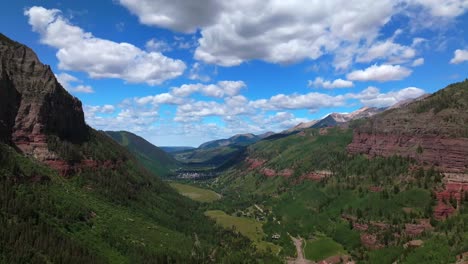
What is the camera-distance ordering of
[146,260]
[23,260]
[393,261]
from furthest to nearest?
[393,261] → [146,260] → [23,260]

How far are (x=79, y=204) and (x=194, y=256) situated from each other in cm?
5693

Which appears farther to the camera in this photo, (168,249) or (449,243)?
(168,249)

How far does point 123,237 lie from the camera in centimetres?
18975

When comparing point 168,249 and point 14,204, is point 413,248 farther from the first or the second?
point 14,204

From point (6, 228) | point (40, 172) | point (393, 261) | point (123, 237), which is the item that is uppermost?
point (40, 172)

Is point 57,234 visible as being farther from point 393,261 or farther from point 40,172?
point 393,261

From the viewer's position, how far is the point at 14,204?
15788 centimetres

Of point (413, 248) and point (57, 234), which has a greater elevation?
point (57, 234)

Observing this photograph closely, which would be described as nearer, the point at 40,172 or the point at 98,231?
the point at 98,231

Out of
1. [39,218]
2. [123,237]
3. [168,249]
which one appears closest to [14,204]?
[39,218]

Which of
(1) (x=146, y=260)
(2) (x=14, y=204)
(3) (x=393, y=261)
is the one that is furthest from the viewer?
(3) (x=393, y=261)

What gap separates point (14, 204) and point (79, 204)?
35.6m

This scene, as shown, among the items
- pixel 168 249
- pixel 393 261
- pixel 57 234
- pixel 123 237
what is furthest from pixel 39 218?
pixel 393 261

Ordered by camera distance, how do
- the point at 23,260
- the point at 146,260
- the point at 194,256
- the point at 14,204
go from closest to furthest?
1. the point at 23,260
2. the point at 14,204
3. the point at 146,260
4. the point at 194,256
